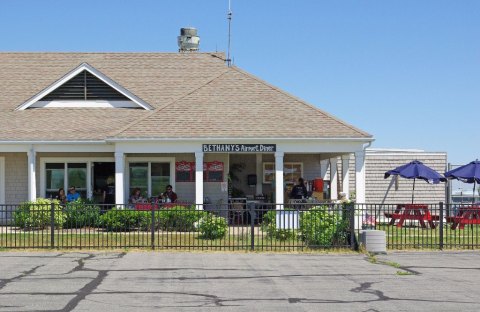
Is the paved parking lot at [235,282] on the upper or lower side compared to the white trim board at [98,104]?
lower

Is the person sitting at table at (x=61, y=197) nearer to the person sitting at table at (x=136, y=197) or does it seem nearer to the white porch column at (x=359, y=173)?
the person sitting at table at (x=136, y=197)

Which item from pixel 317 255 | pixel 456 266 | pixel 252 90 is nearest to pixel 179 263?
pixel 317 255

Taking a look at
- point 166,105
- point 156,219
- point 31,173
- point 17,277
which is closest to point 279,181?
point 166,105

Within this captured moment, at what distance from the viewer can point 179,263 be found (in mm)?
17422

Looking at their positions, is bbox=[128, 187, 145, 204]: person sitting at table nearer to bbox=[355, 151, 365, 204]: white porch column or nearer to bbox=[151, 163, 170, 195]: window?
bbox=[151, 163, 170, 195]: window

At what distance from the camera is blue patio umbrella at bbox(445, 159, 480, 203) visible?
29359 millimetres

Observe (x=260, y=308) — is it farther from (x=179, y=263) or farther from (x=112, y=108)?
(x=112, y=108)

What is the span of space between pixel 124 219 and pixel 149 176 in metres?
6.59

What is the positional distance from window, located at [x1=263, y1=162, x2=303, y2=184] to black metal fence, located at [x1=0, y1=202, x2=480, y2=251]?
7522 mm

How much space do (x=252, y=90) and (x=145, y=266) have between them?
1373 cm

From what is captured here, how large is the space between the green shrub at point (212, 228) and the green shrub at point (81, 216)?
2807 millimetres

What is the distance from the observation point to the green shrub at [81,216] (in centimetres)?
2167

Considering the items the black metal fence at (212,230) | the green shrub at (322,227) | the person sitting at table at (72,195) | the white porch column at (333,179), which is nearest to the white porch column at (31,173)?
the person sitting at table at (72,195)

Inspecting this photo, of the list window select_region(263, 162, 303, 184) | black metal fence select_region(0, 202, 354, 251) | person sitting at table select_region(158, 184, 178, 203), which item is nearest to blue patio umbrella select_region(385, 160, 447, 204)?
window select_region(263, 162, 303, 184)
